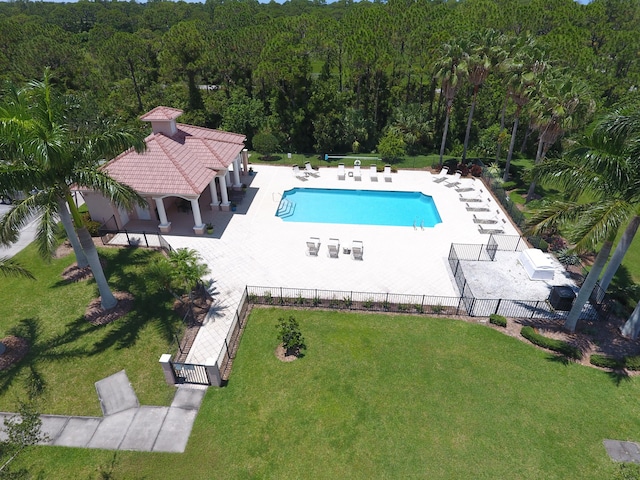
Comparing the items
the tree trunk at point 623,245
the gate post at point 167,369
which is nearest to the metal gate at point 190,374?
the gate post at point 167,369

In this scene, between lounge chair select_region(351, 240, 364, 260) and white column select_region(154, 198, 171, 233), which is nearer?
lounge chair select_region(351, 240, 364, 260)

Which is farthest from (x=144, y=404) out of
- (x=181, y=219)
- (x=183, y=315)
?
(x=181, y=219)

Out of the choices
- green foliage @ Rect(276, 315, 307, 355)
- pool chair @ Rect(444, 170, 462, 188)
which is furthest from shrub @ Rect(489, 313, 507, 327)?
pool chair @ Rect(444, 170, 462, 188)

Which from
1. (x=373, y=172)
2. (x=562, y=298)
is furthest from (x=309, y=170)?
(x=562, y=298)

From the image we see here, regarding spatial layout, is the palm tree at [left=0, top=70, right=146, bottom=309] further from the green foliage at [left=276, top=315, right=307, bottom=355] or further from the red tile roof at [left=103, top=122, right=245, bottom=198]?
the green foliage at [left=276, top=315, right=307, bottom=355]

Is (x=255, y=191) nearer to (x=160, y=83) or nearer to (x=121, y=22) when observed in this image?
(x=160, y=83)

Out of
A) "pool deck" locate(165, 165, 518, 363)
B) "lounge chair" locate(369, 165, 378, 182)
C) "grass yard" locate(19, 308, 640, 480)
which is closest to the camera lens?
"grass yard" locate(19, 308, 640, 480)

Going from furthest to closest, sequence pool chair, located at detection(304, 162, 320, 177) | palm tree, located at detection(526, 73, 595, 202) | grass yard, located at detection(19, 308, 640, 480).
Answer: pool chair, located at detection(304, 162, 320, 177), palm tree, located at detection(526, 73, 595, 202), grass yard, located at detection(19, 308, 640, 480)

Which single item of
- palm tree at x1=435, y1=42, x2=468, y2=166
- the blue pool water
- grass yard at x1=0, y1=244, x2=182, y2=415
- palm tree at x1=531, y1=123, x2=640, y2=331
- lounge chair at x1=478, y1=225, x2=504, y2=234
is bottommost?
the blue pool water
